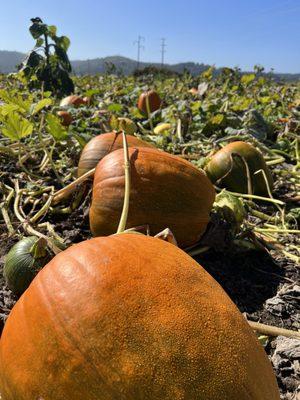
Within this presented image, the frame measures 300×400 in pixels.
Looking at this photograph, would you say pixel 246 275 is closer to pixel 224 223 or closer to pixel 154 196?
pixel 224 223

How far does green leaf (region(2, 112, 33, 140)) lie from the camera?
2.75m

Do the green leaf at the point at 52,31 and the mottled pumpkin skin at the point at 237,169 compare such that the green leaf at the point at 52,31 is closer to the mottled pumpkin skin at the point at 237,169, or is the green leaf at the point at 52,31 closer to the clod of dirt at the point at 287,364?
the mottled pumpkin skin at the point at 237,169

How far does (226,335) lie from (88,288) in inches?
→ 14.4

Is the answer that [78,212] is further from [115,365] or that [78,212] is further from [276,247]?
[115,365]

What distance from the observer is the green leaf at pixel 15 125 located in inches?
108

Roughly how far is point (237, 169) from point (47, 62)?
563cm

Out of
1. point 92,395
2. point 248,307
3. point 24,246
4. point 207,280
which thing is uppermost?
point 207,280

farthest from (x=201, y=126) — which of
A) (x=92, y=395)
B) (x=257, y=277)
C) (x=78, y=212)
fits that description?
(x=92, y=395)

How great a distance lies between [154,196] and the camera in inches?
86.3

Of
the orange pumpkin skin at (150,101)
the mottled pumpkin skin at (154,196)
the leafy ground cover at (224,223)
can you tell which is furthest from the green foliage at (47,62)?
the mottled pumpkin skin at (154,196)

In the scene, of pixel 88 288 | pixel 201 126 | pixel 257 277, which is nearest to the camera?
pixel 88 288

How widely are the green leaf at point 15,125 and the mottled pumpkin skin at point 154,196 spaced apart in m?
0.72

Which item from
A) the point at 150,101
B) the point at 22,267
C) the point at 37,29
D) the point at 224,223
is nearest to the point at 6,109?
the point at 22,267

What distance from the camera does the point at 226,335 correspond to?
1107 mm
